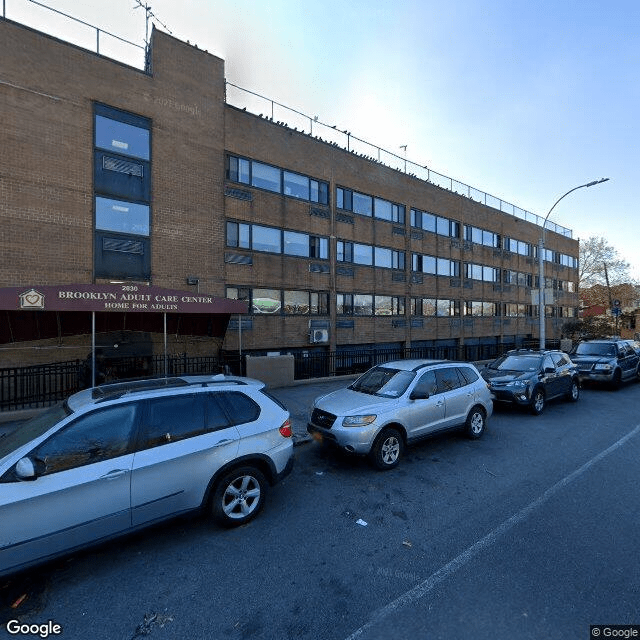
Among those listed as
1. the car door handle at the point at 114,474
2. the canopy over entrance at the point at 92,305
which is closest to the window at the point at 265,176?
the canopy over entrance at the point at 92,305

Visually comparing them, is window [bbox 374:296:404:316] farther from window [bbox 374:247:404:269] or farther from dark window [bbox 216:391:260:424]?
dark window [bbox 216:391:260:424]

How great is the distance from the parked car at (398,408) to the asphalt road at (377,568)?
61cm

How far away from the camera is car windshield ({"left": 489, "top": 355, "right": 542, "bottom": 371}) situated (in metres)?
10.0

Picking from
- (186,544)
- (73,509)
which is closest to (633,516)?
(186,544)

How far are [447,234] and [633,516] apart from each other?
20.7 meters

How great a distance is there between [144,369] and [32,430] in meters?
8.75

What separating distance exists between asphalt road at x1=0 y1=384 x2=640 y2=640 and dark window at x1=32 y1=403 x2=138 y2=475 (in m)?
1.05

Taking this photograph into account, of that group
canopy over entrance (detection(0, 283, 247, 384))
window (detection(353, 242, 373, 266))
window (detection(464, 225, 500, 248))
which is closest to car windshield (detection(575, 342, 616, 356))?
window (detection(353, 242, 373, 266))

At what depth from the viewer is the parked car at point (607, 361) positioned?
12.7 m

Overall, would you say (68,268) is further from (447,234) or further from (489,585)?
(447,234)

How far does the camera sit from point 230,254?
548 inches

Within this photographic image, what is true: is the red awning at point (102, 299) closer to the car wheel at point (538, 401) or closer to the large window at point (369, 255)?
the car wheel at point (538, 401)

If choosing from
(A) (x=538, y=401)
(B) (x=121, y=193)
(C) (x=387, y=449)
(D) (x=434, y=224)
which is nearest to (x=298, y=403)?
(C) (x=387, y=449)

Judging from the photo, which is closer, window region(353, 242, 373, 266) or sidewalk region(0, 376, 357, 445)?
sidewalk region(0, 376, 357, 445)
